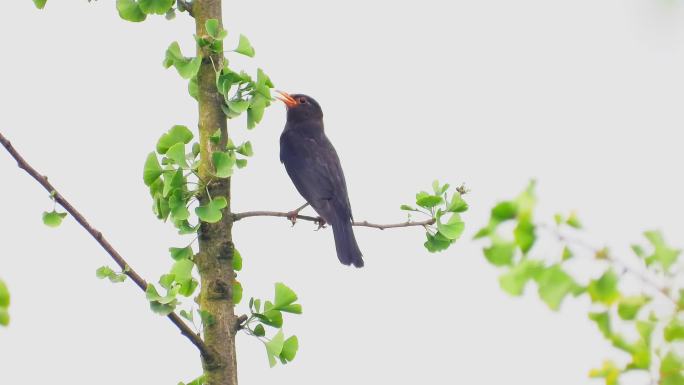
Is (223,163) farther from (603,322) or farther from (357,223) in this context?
(603,322)

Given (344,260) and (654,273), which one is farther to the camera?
(344,260)

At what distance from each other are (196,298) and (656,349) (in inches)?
99.4

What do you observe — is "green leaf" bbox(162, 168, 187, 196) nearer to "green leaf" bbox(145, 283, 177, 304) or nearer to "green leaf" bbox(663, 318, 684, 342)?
"green leaf" bbox(145, 283, 177, 304)

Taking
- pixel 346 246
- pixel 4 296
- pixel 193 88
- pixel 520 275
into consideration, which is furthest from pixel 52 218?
pixel 346 246

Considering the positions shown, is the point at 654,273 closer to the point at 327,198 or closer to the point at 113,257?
the point at 113,257

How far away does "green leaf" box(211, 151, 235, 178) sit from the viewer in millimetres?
3533

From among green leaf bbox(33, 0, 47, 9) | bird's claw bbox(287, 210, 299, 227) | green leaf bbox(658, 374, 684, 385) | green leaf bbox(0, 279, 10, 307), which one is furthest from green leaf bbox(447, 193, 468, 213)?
→ green leaf bbox(0, 279, 10, 307)

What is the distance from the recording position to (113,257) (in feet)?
10.3

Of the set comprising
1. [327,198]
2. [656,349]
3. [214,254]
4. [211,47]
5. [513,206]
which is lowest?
[656,349]

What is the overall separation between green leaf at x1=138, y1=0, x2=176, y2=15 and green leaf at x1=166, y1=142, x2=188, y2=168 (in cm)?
66

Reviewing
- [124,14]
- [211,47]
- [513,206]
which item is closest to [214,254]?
[211,47]

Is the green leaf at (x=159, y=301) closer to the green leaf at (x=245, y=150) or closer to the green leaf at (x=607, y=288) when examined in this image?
the green leaf at (x=245, y=150)

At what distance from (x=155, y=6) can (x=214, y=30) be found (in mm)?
377

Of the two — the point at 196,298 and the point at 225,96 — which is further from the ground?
the point at 225,96
